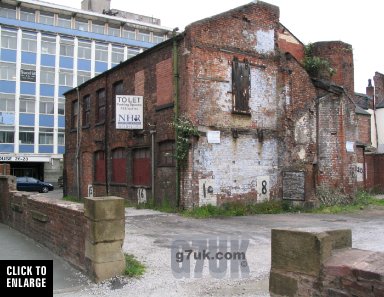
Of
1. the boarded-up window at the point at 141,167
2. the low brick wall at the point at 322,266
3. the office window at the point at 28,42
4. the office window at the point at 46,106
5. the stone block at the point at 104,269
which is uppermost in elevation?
the office window at the point at 28,42

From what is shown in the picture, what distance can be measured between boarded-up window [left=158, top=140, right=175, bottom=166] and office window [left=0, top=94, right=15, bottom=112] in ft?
110

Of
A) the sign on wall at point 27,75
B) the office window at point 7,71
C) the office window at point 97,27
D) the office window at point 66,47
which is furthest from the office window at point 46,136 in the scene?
the office window at point 97,27

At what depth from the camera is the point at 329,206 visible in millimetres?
17750

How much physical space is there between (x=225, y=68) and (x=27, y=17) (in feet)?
126

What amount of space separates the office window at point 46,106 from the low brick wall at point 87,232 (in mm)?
39410

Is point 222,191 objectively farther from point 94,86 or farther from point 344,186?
point 94,86

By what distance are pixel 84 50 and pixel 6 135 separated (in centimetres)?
1335

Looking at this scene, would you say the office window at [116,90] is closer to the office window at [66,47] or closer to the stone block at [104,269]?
the stone block at [104,269]

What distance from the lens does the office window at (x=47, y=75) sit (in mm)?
47094

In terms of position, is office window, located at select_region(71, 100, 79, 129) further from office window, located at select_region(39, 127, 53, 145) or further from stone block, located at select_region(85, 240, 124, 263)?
office window, located at select_region(39, 127, 53, 145)

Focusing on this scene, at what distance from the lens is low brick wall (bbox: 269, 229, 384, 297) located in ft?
9.96

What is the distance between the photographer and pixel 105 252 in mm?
6492

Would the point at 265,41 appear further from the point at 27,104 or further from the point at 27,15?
the point at 27,15

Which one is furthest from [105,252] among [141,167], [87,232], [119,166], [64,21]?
[64,21]
